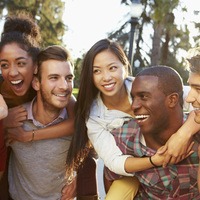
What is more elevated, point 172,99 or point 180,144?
point 172,99

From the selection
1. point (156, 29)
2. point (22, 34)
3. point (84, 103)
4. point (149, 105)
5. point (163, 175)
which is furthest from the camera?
point (156, 29)

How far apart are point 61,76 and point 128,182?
1053 millimetres

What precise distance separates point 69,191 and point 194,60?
66.8 inches

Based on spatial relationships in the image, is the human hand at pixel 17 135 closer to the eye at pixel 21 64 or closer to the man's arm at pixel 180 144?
the eye at pixel 21 64

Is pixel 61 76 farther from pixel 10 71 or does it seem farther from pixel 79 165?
pixel 79 165

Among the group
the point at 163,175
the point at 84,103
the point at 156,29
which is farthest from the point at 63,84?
the point at 156,29

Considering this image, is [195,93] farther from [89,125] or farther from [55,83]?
[55,83]

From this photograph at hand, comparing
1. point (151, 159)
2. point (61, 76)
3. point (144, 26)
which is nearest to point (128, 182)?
point (151, 159)

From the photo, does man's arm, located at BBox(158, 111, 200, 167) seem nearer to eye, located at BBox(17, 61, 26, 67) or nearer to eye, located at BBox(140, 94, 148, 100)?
eye, located at BBox(140, 94, 148, 100)

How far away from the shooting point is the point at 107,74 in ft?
11.2

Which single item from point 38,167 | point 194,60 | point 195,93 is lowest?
point 38,167

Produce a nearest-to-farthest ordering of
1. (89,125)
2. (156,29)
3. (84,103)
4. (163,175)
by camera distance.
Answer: (163,175), (89,125), (84,103), (156,29)

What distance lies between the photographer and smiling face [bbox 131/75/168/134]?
2.94 metres

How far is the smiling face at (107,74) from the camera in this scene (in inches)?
135
